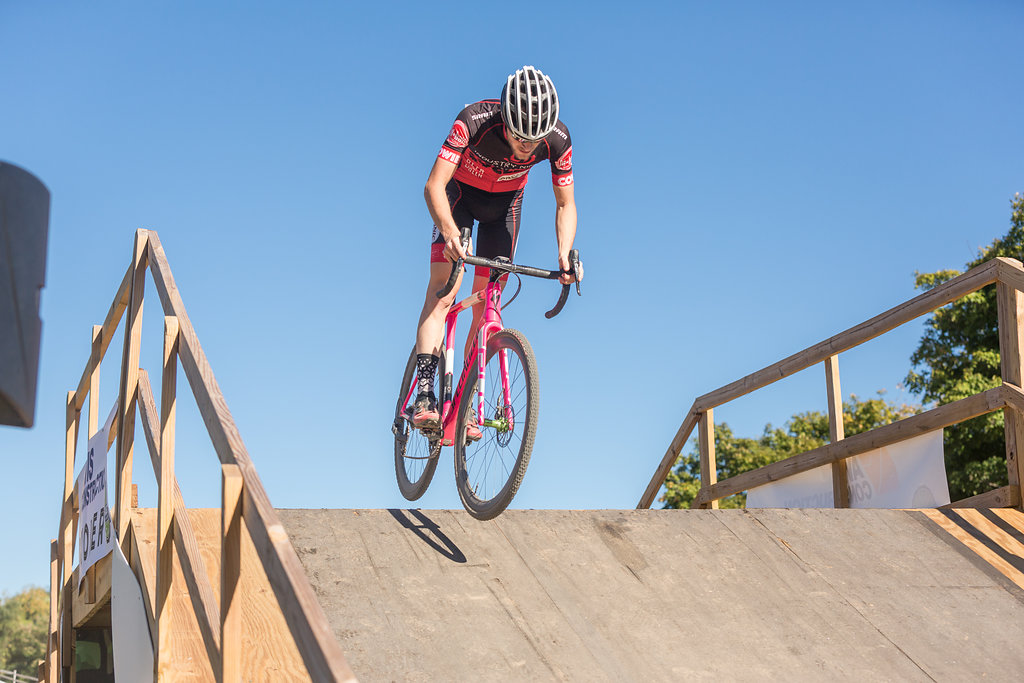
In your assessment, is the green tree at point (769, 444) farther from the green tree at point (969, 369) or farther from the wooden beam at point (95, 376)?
the wooden beam at point (95, 376)

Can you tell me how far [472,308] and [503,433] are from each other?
0.90 meters

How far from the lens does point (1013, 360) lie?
20.8ft

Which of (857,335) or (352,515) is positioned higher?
(857,335)

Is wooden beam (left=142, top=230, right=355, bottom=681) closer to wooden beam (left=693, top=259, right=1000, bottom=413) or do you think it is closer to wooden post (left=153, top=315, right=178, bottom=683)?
wooden post (left=153, top=315, right=178, bottom=683)

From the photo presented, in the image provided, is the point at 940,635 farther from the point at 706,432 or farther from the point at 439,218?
the point at 706,432

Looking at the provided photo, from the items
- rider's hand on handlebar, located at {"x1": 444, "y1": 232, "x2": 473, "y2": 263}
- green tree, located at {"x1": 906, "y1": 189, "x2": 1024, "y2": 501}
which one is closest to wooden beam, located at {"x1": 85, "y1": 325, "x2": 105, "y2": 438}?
rider's hand on handlebar, located at {"x1": 444, "y1": 232, "x2": 473, "y2": 263}

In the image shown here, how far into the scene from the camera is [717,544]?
5.66 m

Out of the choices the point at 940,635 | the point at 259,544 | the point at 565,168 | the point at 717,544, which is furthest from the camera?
the point at 717,544

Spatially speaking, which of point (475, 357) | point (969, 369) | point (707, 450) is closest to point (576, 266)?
point (475, 357)

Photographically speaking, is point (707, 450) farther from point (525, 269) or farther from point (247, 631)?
point (247, 631)

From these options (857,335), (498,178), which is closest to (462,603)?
(498,178)

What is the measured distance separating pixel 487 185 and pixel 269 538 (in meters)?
3.27

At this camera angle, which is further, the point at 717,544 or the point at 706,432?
the point at 706,432

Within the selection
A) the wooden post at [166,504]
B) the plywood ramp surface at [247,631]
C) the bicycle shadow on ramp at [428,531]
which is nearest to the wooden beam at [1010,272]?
the bicycle shadow on ramp at [428,531]
